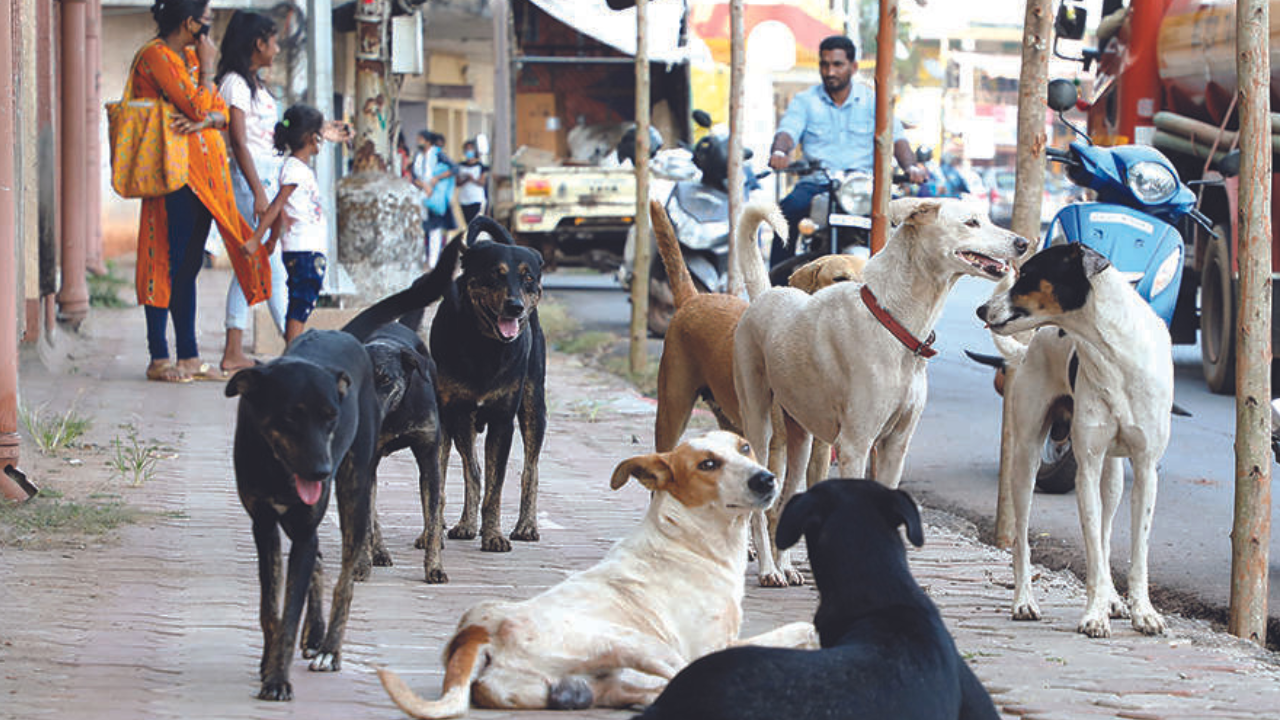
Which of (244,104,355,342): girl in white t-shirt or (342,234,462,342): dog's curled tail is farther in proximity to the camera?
(244,104,355,342): girl in white t-shirt

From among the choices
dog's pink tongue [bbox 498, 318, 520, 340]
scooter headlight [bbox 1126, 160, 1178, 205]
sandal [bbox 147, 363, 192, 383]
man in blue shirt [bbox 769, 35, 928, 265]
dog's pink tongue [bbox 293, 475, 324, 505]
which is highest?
man in blue shirt [bbox 769, 35, 928, 265]

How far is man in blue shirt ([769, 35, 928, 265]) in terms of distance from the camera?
11.5 metres

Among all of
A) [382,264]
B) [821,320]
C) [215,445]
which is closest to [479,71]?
[382,264]

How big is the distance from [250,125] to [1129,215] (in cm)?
570

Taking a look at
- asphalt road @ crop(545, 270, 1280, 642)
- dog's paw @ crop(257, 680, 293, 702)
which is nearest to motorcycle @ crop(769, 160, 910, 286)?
asphalt road @ crop(545, 270, 1280, 642)

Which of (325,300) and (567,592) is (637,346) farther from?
(567,592)

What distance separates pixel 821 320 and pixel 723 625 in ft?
5.72

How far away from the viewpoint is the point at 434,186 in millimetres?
26750

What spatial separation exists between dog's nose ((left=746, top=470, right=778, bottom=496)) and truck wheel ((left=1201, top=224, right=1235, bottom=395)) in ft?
27.0

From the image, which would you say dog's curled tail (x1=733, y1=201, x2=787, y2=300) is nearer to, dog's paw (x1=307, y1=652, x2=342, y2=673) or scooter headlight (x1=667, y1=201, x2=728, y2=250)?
dog's paw (x1=307, y1=652, x2=342, y2=673)

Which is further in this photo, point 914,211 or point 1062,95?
point 1062,95

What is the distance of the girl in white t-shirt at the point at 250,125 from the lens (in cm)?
1062

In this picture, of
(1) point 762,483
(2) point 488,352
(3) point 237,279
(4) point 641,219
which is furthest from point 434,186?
(1) point 762,483

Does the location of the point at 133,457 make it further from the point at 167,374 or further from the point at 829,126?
the point at 829,126
